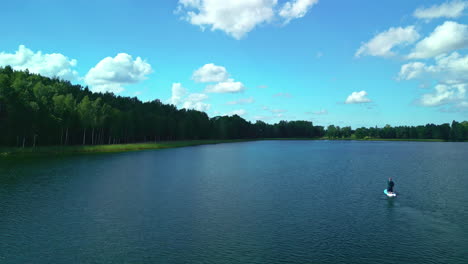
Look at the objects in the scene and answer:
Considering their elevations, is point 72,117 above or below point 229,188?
above

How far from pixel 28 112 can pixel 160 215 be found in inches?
3265

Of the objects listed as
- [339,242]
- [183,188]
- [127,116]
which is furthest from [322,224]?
[127,116]

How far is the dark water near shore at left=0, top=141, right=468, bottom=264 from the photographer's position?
23.3m

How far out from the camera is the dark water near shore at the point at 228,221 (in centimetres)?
2333

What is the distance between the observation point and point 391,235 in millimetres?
27938

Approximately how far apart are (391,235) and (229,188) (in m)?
25.9

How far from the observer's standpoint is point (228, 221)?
3145 centimetres

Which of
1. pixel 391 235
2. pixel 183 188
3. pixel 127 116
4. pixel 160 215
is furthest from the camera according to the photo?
pixel 127 116

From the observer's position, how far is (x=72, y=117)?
115625 mm

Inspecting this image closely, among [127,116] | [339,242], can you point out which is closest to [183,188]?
[339,242]

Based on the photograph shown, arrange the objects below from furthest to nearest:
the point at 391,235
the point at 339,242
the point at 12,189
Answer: the point at 12,189
the point at 391,235
the point at 339,242

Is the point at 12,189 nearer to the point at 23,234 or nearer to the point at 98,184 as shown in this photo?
the point at 98,184

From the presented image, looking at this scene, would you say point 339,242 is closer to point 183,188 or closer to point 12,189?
point 183,188

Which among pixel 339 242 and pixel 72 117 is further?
pixel 72 117
